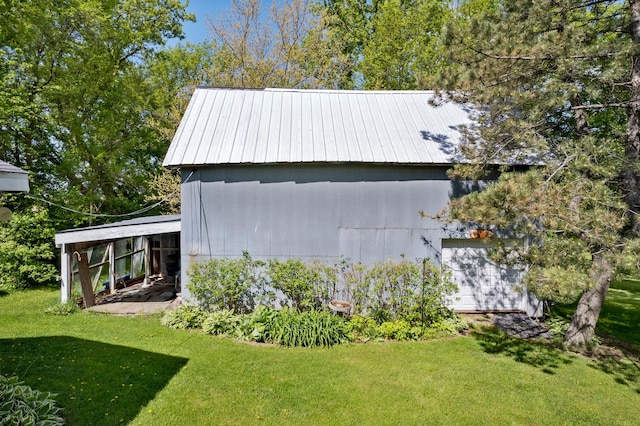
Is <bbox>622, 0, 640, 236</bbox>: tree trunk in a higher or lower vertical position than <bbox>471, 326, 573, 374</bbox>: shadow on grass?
higher

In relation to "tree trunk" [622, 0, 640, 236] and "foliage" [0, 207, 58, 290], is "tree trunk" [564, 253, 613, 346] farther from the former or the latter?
"foliage" [0, 207, 58, 290]

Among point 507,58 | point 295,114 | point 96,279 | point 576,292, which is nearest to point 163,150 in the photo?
point 96,279

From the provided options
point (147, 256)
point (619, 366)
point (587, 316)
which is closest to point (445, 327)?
point (587, 316)

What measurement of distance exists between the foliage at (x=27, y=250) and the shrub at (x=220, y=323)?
311 inches

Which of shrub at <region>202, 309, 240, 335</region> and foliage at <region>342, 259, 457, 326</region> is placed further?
foliage at <region>342, 259, 457, 326</region>

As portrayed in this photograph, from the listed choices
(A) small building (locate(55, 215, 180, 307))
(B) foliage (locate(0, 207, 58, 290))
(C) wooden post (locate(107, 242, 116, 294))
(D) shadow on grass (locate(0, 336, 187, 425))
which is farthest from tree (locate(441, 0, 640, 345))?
(B) foliage (locate(0, 207, 58, 290))

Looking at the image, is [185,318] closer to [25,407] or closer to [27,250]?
[25,407]

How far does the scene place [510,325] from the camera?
25.6 feet

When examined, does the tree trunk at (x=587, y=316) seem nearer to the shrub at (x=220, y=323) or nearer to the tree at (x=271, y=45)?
the shrub at (x=220, y=323)

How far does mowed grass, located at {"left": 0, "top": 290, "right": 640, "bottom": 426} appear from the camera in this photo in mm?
→ 4355

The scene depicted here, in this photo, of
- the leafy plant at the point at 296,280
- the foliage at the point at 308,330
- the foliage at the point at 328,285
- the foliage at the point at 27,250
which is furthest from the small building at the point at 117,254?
the foliage at the point at 308,330

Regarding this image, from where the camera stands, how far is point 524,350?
655 cm

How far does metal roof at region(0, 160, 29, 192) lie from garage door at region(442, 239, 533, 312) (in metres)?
7.66

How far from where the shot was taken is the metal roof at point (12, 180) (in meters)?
3.28
